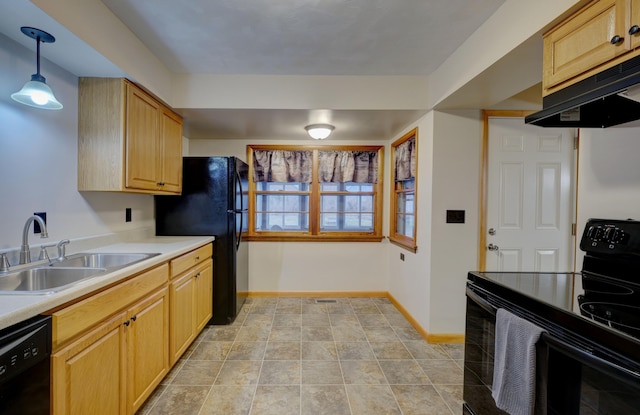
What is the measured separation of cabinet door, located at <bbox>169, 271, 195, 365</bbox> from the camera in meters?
2.09

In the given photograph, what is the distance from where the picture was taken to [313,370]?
222 centimetres

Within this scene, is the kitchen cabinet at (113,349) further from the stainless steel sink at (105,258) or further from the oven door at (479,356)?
the oven door at (479,356)

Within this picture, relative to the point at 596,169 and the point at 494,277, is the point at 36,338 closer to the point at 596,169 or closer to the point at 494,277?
the point at 494,277

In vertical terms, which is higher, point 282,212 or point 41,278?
point 282,212

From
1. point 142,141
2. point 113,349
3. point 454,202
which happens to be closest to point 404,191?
point 454,202

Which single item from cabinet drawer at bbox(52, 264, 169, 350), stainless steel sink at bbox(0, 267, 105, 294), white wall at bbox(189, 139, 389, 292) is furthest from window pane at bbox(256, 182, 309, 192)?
stainless steel sink at bbox(0, 267, 105, 294)

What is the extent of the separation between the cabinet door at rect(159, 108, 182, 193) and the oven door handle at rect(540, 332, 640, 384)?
277cm

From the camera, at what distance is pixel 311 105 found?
2627 millimetres

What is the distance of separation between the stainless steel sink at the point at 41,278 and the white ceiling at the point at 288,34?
1.27 metres

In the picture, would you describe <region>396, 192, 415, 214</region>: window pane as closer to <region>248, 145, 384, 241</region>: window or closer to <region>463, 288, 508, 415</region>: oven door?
<region>248, 145, 384, 241</region>: window

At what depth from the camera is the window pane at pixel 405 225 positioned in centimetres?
335

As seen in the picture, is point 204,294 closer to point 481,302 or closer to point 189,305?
point 189,305

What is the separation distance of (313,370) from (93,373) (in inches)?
57.3

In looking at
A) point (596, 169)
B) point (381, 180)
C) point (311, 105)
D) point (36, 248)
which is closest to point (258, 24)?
point (311, 105)
